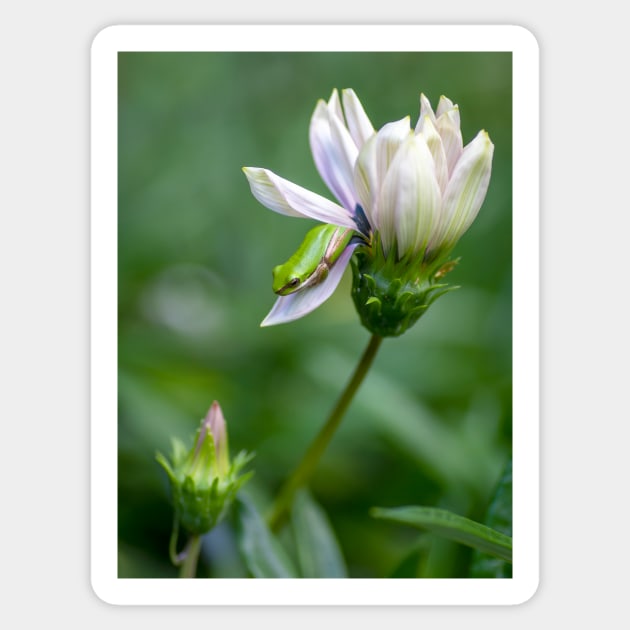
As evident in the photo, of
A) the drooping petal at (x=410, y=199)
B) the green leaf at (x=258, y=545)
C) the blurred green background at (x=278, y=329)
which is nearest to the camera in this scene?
the drooping petal at (x=410, y=199)

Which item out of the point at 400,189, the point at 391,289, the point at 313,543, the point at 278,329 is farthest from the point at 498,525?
the point at 278,329

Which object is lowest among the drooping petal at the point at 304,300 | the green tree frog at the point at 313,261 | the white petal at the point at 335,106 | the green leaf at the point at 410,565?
the green leaf at the point at 410,565

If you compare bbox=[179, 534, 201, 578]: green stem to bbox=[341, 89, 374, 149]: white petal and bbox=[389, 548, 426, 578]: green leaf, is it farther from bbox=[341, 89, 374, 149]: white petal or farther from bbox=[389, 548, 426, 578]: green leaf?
bbox=[341, 89, 374, 149]: white petal

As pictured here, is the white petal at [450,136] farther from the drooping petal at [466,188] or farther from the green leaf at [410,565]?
the green leaf at [410,565]

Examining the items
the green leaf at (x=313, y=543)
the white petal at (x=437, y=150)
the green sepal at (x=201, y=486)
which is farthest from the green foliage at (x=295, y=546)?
the white petal at (x=437, y=150)

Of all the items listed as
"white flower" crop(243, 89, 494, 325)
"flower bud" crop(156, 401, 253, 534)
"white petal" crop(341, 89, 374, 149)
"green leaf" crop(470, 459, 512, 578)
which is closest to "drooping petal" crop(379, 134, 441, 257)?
"white flower" crop(243, 89, 494, 325)

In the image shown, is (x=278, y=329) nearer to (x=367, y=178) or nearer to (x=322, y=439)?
(x=322, y=439)
